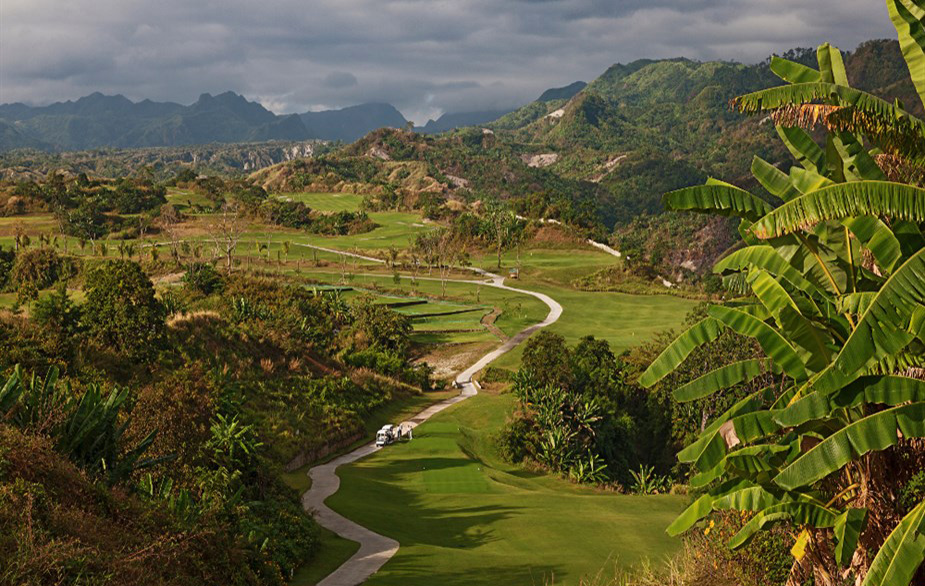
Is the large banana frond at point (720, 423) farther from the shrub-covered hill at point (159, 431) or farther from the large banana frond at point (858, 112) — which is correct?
the shrub-covered hill at point (159, 431)

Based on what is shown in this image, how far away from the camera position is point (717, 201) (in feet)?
34.8

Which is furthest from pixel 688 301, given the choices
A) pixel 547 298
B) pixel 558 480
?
pixel 558 480

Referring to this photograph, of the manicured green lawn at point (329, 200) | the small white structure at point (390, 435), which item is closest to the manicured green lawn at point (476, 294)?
the small white structure at point (390, 435)

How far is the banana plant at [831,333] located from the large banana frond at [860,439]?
2 centimetres

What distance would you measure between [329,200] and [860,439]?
18055 cm

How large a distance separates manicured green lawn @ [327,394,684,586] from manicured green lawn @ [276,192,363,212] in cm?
13557

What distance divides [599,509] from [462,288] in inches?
2801

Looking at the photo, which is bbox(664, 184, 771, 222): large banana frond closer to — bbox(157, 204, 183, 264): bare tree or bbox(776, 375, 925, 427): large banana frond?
bbox(776, 375, 925, 427): large banana frond

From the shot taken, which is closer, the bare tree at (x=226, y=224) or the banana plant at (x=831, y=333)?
the banana plant at (x=831, y=333)

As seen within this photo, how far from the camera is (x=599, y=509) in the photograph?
89.7 ft

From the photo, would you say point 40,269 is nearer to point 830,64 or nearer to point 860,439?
point 830,64

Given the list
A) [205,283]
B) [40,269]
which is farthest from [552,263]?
[40,269]

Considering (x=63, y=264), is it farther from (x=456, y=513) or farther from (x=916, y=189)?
(x=916, y=189)

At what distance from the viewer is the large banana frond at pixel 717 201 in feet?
34.3
